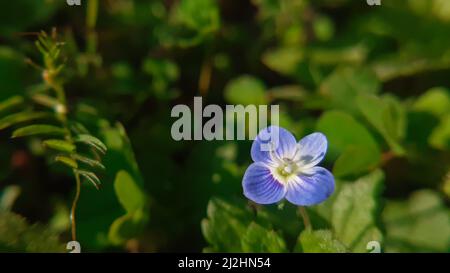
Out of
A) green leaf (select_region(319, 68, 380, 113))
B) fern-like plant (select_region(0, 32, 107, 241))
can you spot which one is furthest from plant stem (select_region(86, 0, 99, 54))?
green leaf (select_region(319, 68, 380, 113))

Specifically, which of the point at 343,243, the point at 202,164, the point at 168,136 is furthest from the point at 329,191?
the point at 168,136

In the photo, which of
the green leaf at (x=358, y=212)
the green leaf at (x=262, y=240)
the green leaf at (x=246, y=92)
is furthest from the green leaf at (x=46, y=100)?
the green leaf at (x=358, y=212)

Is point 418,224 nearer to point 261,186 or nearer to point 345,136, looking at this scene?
point 345,136

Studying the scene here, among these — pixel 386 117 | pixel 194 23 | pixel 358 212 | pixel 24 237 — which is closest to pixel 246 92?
pixel 194 23

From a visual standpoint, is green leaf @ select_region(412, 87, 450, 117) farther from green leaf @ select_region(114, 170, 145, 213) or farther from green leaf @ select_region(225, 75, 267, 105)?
green leaf @ select_region(114, 170, 145, 213)

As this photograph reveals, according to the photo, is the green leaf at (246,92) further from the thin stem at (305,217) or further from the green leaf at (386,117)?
the thin stem at (305,217)

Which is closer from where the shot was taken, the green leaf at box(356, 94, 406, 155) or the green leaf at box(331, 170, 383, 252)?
the green leaf at box(331, 170, 383, 252)
